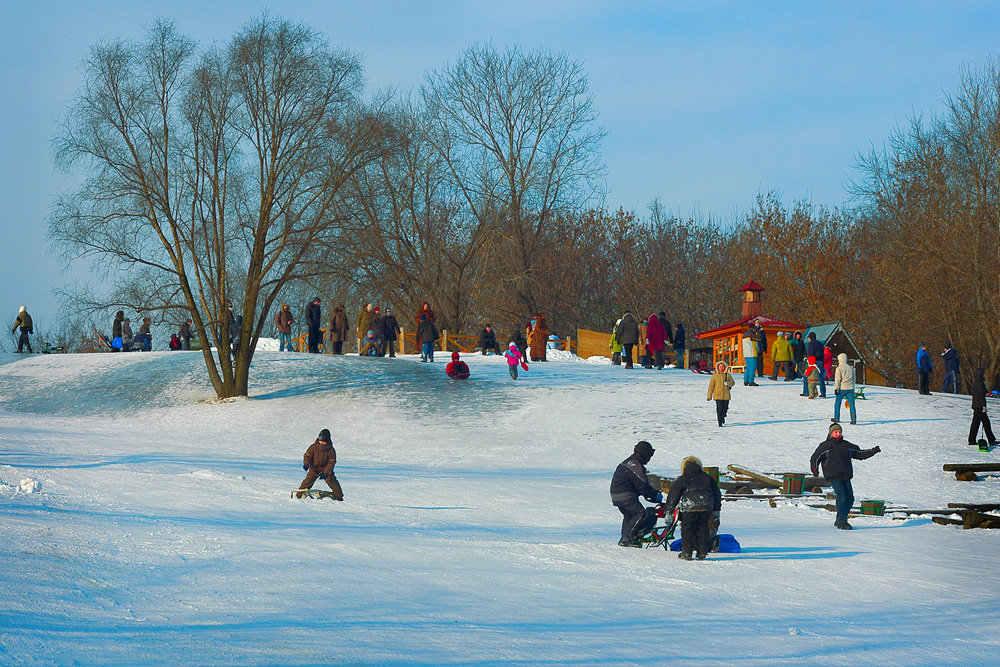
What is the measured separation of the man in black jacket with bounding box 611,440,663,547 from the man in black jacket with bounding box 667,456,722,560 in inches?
19.1

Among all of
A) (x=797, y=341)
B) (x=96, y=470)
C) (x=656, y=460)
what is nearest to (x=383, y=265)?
(x=797, y=341)

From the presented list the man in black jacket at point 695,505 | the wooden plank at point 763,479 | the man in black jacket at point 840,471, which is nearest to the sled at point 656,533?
the man in black jacket at point 695,505

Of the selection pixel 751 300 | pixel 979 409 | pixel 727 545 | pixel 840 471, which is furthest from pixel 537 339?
pixel 727 545

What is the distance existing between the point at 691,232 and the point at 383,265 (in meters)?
32.9

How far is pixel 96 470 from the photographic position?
15078 mm

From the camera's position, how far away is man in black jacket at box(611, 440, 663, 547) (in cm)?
1080

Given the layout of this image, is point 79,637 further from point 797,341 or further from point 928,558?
point 797,341

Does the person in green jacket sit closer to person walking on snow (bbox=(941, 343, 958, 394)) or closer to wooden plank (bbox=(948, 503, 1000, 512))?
person walking on snow (bbox=(941, 343, 958, 394))

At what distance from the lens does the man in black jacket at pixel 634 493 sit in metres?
10.8

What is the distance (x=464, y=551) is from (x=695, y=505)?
8.09 ft

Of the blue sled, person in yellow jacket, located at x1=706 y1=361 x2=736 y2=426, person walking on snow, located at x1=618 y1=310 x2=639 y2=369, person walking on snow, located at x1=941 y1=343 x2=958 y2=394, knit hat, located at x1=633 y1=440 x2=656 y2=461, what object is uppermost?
person walking on snow, located at x1=618 y1=310 x2=639 y2=369

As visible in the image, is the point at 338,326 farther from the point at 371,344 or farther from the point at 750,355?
the point at 750,355

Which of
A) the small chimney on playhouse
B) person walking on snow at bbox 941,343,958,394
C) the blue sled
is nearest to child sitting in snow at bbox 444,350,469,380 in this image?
the small chimney on playhouse

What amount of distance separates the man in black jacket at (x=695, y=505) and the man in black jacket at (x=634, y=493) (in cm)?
49
